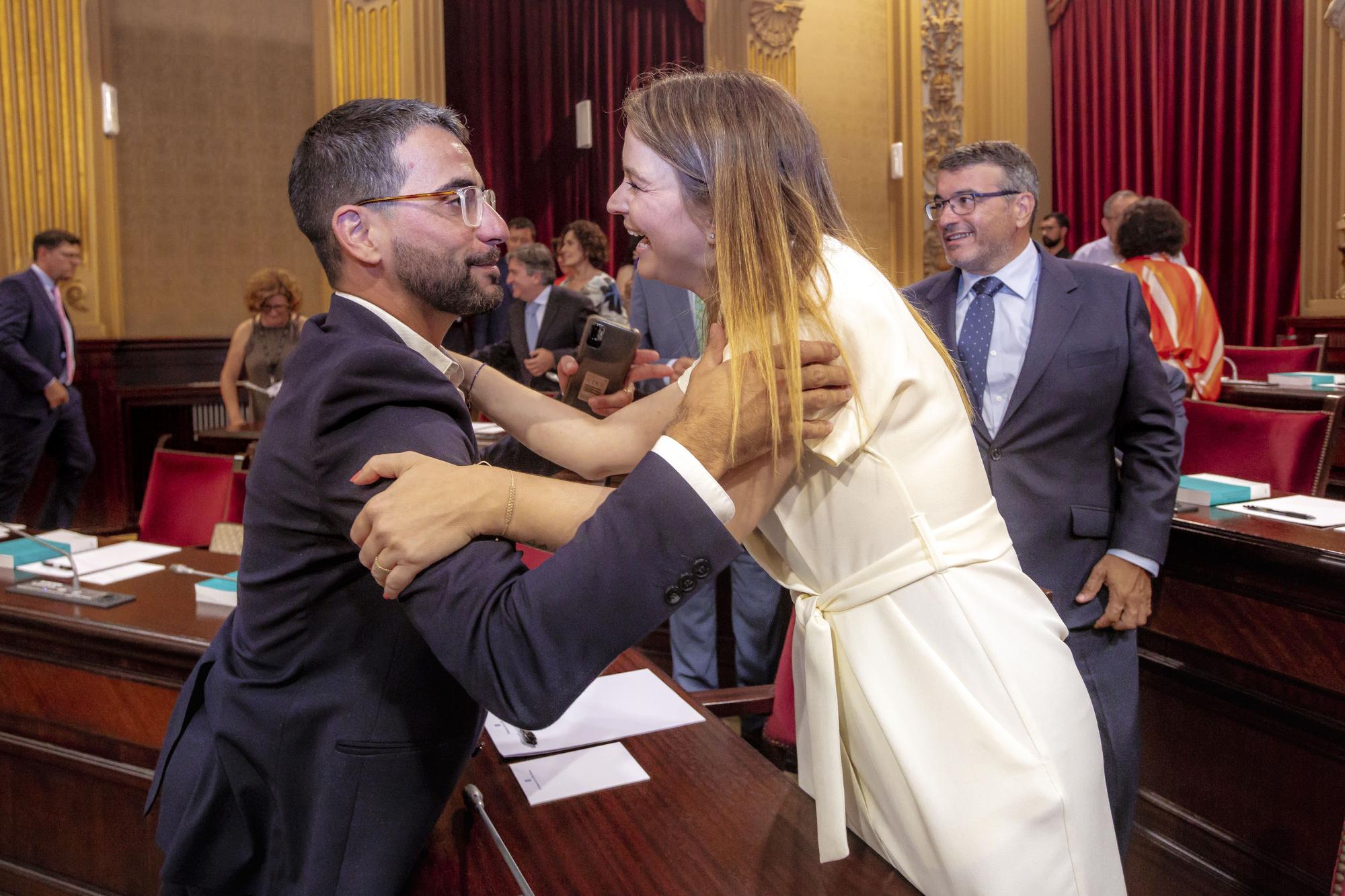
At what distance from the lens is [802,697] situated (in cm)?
Answer: 106

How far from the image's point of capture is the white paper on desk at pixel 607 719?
1.52m

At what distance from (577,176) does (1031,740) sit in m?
7.72

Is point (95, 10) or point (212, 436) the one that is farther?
Answer: point (95, 10)

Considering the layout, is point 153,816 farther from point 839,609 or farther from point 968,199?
point 968,199

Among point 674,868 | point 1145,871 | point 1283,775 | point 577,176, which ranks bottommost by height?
point 1145,871

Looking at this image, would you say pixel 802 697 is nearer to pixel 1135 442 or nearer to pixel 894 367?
pixel 894 367

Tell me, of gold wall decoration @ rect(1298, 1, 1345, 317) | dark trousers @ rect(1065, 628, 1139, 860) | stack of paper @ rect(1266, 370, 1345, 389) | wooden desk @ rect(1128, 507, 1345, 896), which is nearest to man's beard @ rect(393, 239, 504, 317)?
dark trousers @ rect(1065, 628, 1139, 860)

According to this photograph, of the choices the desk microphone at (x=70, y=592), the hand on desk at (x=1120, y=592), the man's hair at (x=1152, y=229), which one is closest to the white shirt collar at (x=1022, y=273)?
the hand on desk at (x=1120, y=592)

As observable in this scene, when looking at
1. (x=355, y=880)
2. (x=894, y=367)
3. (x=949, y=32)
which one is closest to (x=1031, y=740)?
(x=894, y=367)

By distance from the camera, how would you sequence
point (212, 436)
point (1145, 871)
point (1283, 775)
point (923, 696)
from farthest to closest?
point (212, 436)
point (1145, 871)
point (1283, 775)
point (923, 696)

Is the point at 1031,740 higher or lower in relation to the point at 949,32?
lower

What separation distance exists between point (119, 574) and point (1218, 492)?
2704 mm

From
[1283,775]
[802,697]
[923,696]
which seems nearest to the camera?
[923,696]

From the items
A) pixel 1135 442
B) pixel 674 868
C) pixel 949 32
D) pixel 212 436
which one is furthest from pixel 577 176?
pixel 674 868
